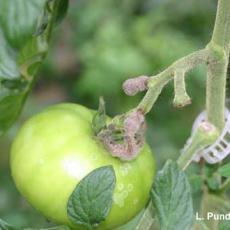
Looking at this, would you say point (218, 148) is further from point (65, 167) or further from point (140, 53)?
point (140, 53)

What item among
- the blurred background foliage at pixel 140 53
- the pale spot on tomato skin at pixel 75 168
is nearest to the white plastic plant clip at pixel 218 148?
the pale spot on tomato skin at pixel 75 168

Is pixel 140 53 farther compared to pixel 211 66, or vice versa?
pixel 140 53

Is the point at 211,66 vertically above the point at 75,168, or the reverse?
the point at 211,66

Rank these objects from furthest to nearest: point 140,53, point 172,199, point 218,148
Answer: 1. point 140,53
2. point 218,148
3. point 172,199

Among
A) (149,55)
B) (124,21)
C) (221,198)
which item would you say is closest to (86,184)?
(221,198)

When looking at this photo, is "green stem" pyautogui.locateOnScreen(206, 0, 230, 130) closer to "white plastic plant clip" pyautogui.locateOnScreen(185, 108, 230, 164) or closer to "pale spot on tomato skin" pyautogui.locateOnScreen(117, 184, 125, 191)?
"white plastic plant clip" pyautogui.locateOnScreen(185, 108, 230, 164)

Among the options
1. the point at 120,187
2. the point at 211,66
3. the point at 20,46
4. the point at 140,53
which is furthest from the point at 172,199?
the point at 140,53

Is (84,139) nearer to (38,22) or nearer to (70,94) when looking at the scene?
(38,22)

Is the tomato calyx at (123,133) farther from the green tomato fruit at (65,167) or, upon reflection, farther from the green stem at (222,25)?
the green stem at (222,25)
